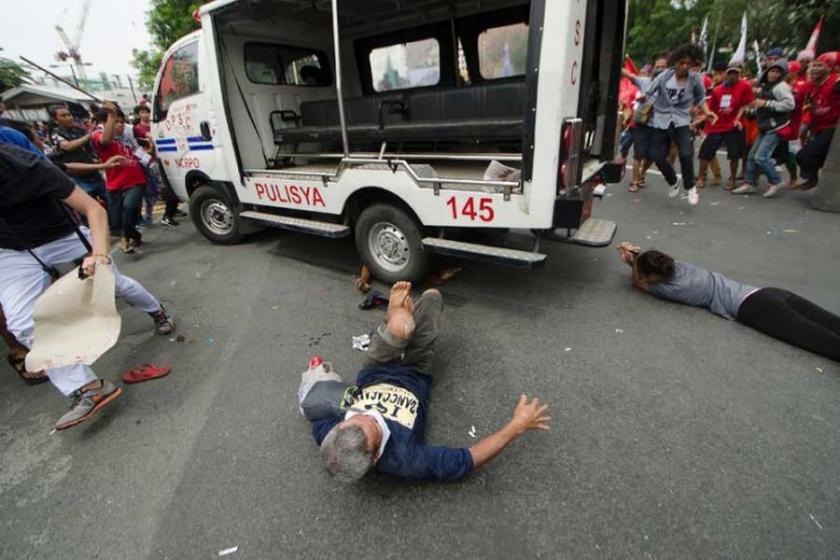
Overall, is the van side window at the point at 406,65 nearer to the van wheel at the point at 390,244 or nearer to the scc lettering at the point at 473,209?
the van wheel at the point at 390,244

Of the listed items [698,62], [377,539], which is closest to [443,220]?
[377,539]

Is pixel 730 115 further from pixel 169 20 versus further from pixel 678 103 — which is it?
pixel 169 20

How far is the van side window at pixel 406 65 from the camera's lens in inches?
182

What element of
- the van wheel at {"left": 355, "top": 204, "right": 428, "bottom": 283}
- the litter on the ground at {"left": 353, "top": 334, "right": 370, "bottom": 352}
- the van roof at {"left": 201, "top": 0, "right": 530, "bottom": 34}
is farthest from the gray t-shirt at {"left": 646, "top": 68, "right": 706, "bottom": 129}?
the litter on the ground at {"left": 353, "top": 334, "right": 370, "bottom": 352}

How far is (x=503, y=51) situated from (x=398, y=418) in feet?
13.6

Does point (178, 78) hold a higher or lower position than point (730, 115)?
higher

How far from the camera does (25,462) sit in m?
2.13

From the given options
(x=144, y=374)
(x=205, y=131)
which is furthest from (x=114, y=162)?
(x=144, y=374)

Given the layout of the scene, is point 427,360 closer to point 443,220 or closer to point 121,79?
point 443,220

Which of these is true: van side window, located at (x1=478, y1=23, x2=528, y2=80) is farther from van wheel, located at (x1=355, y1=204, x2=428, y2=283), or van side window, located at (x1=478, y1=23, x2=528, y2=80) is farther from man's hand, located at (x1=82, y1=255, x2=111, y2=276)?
man's hand, located at (x1=82, y1=255, x2=111, y2=276)

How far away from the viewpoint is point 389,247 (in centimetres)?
358

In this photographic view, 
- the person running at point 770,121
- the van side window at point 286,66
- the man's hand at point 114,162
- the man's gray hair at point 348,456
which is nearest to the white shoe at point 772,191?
the person running at point 770,121

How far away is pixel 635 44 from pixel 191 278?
41673mm

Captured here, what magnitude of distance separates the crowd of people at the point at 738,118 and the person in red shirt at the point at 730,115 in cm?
1
